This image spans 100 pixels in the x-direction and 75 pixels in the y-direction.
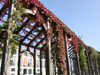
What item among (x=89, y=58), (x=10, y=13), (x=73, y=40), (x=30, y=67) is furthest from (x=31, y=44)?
(x=30, y=67)

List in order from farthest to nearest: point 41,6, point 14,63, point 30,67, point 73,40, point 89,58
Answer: point 30,67
point 14,63
point 89,58
point 73,40
point 41,6

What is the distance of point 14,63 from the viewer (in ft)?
58.4

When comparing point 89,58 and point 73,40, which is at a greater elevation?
point 73,40

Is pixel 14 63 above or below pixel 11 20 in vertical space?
below

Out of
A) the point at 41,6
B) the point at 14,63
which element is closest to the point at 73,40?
the point at 41,6

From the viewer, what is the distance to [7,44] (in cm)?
231

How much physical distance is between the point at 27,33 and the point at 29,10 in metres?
2.80

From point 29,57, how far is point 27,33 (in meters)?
16.3

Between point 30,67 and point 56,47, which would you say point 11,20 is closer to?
point 56,47

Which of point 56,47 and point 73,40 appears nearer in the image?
point 56,47

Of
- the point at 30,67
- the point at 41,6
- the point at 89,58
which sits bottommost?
the point at 30,67

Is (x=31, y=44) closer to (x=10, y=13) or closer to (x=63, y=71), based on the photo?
(x=63, y=71)

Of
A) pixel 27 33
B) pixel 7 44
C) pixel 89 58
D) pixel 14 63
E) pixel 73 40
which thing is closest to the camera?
pixel 7 44

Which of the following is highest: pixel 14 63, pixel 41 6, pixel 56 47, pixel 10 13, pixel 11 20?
pixel 41 6
